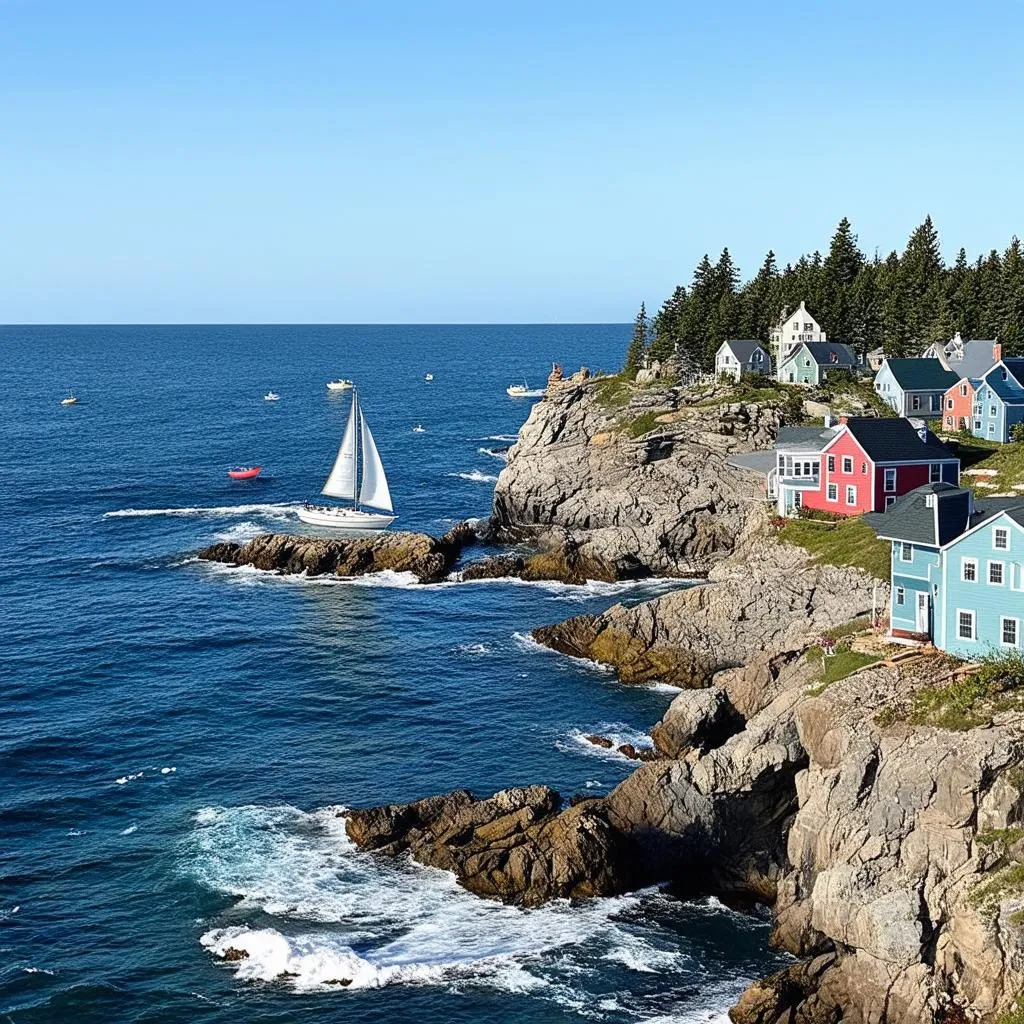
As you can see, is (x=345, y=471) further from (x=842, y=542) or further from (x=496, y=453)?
(x=842, y=542)

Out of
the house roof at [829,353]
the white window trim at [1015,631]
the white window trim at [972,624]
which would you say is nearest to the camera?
the white window trim at [1015,631]

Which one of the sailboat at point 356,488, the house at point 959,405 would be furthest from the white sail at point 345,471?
the house at point 959,405

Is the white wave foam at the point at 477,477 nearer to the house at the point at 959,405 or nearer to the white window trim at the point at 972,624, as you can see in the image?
the house at the point at 959,405

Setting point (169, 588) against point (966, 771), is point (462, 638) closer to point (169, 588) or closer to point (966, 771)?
point (169, 588)

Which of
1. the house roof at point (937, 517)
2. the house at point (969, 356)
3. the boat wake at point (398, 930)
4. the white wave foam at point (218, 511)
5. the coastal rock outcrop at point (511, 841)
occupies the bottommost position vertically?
the boat wake at point (398, 930)

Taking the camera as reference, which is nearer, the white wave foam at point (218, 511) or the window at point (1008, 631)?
the window at point (1008, 631)

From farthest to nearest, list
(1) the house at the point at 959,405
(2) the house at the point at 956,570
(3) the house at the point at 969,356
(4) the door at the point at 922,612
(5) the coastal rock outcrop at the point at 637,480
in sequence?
(3) the house at the point at 969,356 < (1) the house at the point at 959,405 < (5) the coastal rock outcrop at the point at 637,480 < (4) the door at the point at 922,612 < (2) the house at the point at 956,570

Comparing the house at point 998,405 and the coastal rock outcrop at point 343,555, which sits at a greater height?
the house at point 998,405

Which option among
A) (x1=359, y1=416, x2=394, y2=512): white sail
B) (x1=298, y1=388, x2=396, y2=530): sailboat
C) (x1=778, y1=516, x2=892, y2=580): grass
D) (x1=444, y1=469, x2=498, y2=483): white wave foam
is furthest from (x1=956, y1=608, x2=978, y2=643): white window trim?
(x1=444, y1=469, x2=498, y2=483): white wave foam
